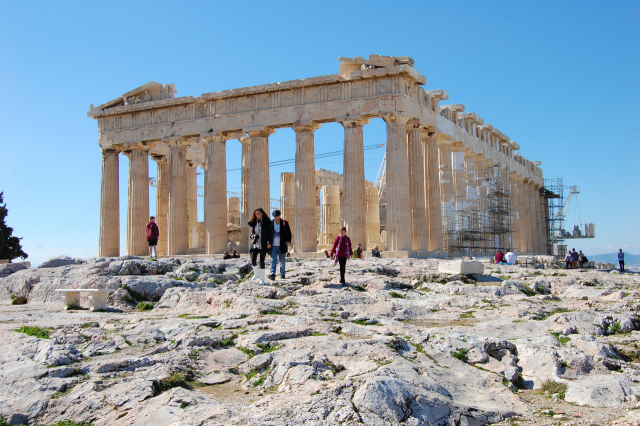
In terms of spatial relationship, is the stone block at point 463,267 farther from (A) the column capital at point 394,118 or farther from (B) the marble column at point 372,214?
(B) the marble column at point 372,214

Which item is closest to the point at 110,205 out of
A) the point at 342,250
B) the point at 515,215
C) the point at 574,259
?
the point at 342,250

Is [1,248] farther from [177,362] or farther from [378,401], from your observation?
[378,401]

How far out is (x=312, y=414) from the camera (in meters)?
7.21

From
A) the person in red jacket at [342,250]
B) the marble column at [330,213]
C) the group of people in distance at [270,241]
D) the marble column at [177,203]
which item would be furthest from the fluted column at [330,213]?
the group of people in distance at [270,241]

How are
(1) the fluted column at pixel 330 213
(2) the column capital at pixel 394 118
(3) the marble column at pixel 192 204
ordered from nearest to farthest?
1. (2) the column capital at pixel 394 118
2. (1) the fluted column at pixel 330 213
3. (3) the marble column at pixel 192 204

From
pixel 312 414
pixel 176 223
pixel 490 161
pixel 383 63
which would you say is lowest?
pixel 312 414

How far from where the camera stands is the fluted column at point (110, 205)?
129ft

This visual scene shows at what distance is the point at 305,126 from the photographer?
3362cm

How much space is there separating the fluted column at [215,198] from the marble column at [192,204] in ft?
24.9

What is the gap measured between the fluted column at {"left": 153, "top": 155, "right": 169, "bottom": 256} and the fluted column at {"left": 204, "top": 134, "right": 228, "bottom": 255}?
583 cm

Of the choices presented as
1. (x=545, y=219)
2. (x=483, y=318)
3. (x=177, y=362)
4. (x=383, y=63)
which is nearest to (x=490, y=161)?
(x=383, y=63)

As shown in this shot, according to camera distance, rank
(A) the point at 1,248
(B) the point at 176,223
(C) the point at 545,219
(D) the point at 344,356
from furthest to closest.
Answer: (C) the point at 545,219 < (A) the point at 1,248 < (B) the point at 176,223 < (D) the point at 344,356

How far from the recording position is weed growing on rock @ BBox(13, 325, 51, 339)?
10.9m

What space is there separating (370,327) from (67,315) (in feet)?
22.8
